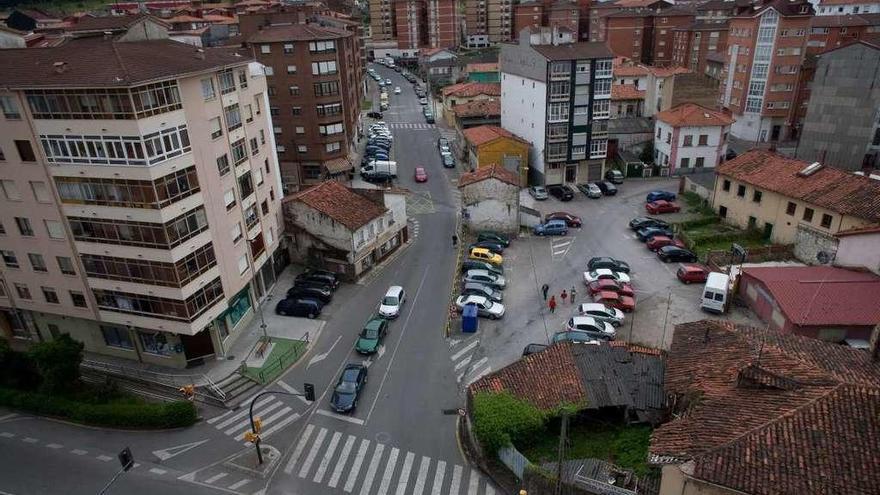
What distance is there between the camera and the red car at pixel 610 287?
136 ft

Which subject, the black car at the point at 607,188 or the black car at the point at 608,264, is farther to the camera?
the black car at the point at 607,188

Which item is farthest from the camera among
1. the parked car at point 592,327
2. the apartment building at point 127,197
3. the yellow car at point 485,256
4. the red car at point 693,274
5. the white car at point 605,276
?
the yellow car at point 485,256

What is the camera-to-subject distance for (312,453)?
28.7m

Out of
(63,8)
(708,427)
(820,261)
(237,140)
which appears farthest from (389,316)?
(63,8)

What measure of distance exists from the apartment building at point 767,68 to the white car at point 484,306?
203 feet

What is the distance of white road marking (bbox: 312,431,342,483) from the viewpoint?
89.4 feet

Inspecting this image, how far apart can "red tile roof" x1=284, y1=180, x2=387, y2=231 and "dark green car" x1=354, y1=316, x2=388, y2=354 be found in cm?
948

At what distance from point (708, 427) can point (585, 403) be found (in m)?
7.30

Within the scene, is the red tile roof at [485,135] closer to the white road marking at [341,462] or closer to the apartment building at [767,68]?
the apartment building at [767,68]

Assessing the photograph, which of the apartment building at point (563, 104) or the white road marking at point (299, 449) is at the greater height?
the apartment building at point (563, 104)

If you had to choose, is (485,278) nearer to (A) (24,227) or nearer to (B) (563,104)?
(B) (563,104)

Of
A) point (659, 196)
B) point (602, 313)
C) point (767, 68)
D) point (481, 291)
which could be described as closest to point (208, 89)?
point (481, 291)

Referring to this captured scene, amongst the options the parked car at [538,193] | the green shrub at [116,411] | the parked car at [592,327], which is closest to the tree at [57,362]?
the green shrub at [116,411]

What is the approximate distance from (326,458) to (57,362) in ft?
56.8
